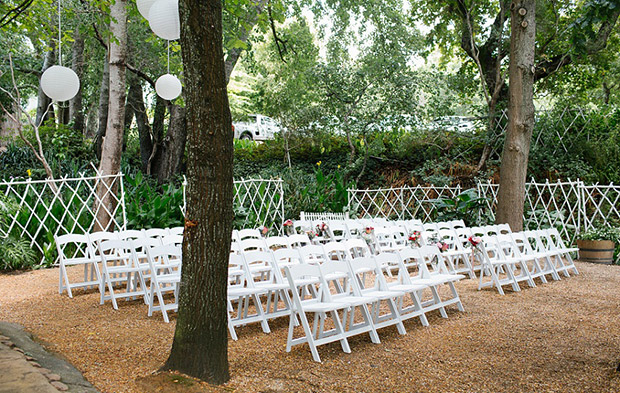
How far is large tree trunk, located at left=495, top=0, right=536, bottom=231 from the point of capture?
9.00 meters

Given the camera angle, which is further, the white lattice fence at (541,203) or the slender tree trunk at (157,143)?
the slender tree trunk at (157,143)

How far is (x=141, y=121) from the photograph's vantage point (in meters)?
13.2

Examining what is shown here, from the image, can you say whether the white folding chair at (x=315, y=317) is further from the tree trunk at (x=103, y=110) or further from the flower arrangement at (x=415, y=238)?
the tree trunk at (x=103, y=110)

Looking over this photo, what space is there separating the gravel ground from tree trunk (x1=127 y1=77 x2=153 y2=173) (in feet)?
25.0

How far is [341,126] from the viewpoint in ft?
43.7

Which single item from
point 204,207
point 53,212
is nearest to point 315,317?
point 204,207

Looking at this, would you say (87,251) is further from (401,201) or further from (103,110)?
(401,201)

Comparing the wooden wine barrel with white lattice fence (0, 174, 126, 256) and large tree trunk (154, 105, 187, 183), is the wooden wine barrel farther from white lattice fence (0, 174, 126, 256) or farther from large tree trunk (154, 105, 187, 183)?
large tree trunk (154, 105, 187, 183)

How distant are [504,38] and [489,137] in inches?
91.9

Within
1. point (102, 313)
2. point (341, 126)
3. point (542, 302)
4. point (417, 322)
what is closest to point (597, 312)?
point (542, 302)

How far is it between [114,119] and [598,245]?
814 centimetres

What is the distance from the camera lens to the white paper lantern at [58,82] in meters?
6.13

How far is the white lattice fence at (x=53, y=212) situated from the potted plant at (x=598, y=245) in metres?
7.44

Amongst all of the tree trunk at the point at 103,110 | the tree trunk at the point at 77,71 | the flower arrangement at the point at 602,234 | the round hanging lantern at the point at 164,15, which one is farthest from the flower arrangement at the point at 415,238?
the tree trunk at the point at 77,71
